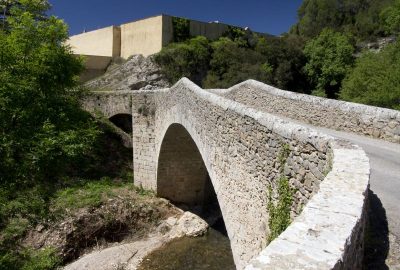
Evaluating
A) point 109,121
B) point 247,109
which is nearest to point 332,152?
point 247,109

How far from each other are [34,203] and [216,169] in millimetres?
5129

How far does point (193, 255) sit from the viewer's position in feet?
47.9

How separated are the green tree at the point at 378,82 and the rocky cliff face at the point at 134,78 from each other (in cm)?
1376

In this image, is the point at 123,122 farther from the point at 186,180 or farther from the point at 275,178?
the point at 275,178

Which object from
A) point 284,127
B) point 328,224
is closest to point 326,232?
point 328,224

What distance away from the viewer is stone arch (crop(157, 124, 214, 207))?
17984mm

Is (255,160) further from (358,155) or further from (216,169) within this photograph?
(216,169)

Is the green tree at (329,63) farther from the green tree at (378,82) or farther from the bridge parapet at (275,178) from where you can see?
the bridge parapet at (275,178)

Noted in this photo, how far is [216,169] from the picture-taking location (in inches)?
336

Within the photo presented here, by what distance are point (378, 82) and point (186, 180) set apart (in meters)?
12.4

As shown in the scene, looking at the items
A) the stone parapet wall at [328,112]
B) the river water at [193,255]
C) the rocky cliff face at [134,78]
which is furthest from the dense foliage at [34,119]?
the rocky cliff face at [134,78]

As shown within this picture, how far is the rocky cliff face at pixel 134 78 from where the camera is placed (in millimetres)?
29094

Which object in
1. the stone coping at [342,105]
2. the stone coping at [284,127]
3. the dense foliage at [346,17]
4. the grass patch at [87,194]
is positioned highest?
the dense foliage at [346,17]

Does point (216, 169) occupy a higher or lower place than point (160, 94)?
lower
